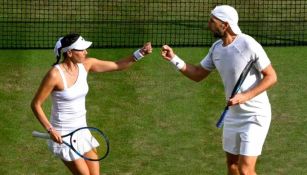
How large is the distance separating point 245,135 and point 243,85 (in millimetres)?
522

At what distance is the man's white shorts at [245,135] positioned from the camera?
31.3ft

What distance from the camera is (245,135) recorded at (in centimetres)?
962

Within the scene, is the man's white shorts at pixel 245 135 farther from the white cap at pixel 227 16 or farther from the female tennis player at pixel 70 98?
the female tennis player at pixel 70 98

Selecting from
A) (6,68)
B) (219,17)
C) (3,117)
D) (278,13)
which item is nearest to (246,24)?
(278,13)

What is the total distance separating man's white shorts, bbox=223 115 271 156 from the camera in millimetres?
9555

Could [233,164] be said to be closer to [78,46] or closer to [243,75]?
[243,75]

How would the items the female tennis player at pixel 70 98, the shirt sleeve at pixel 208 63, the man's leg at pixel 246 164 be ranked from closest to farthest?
1. the female tennis player at pixel 70 98
2. the man's leg at pixel 246 164
3. the shirt sleeve at pixel 208 63

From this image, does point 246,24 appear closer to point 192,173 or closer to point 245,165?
point 192,173

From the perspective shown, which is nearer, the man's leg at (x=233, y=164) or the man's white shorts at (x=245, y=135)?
the man's white shorts at (x=245, y=135)

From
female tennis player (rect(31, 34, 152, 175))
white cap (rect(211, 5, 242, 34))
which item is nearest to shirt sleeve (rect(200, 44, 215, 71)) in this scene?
white cap (rect(211, 5, 242, 34))

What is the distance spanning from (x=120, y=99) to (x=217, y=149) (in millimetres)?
2513

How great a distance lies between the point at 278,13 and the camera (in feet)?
71.0

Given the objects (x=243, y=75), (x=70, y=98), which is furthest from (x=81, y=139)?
(x=243, y=75)

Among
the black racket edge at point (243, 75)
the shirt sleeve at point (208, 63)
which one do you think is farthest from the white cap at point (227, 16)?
the shirt sleeve at point (208, 63)
